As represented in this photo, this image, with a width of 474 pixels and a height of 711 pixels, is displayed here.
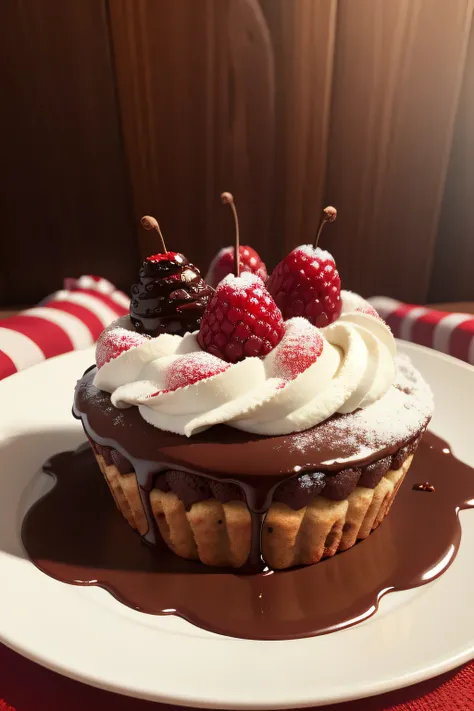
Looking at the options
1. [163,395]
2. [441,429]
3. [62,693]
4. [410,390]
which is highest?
[163,395]

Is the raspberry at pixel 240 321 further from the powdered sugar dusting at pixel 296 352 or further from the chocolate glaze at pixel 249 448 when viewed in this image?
the chocolate glaze at pixel 249 448

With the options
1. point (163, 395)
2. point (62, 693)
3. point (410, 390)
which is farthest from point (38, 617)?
point (410, 390)

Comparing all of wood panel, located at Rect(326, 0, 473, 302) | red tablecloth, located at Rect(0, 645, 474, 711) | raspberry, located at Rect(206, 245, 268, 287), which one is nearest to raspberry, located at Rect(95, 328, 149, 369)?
raspberry, located at Rect(206, 245, 268, 287)

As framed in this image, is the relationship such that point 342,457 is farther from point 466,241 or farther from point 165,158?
point 466,241

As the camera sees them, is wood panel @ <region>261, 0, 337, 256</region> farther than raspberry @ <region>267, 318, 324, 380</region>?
Yes

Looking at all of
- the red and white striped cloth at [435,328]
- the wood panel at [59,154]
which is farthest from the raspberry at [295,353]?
the wood panel at [59,154]

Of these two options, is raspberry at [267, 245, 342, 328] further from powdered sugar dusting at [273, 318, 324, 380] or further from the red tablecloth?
the red tablecloth
